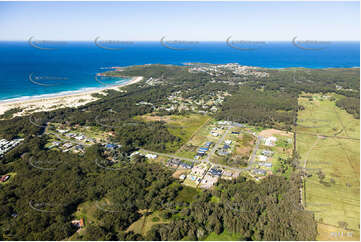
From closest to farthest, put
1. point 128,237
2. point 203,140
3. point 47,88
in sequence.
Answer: point 128,237 < point 203,140 < point 47,88

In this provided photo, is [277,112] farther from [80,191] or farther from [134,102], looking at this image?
[80,191]

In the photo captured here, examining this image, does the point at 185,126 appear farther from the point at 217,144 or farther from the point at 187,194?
the point at 187,194

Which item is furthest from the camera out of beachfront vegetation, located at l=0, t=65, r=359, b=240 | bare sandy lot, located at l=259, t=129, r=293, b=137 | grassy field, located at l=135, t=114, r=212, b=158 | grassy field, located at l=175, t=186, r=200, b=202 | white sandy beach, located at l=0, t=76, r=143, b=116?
white sandy beach, located at l=0, t=76, r=143, b=116

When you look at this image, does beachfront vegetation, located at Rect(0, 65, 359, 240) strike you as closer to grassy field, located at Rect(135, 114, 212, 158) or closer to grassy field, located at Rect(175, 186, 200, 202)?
→ grassy field, located at Rect(175, 186, 200, 202)

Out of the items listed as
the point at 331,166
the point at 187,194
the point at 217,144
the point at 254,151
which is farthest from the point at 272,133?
the point at 187,194

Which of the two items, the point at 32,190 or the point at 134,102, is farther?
the point at 134,102

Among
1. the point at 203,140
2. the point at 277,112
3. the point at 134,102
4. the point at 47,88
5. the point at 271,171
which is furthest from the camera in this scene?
the point at 47,88

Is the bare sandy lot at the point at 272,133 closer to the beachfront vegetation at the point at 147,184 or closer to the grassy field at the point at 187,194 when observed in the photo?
the beachfront vegetation at the point at 147,184

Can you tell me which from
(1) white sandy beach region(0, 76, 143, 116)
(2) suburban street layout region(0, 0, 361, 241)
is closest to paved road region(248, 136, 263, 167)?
(2) suburban street layout region(0, 0, 361, 241)

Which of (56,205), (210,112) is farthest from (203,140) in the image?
(56,205)
